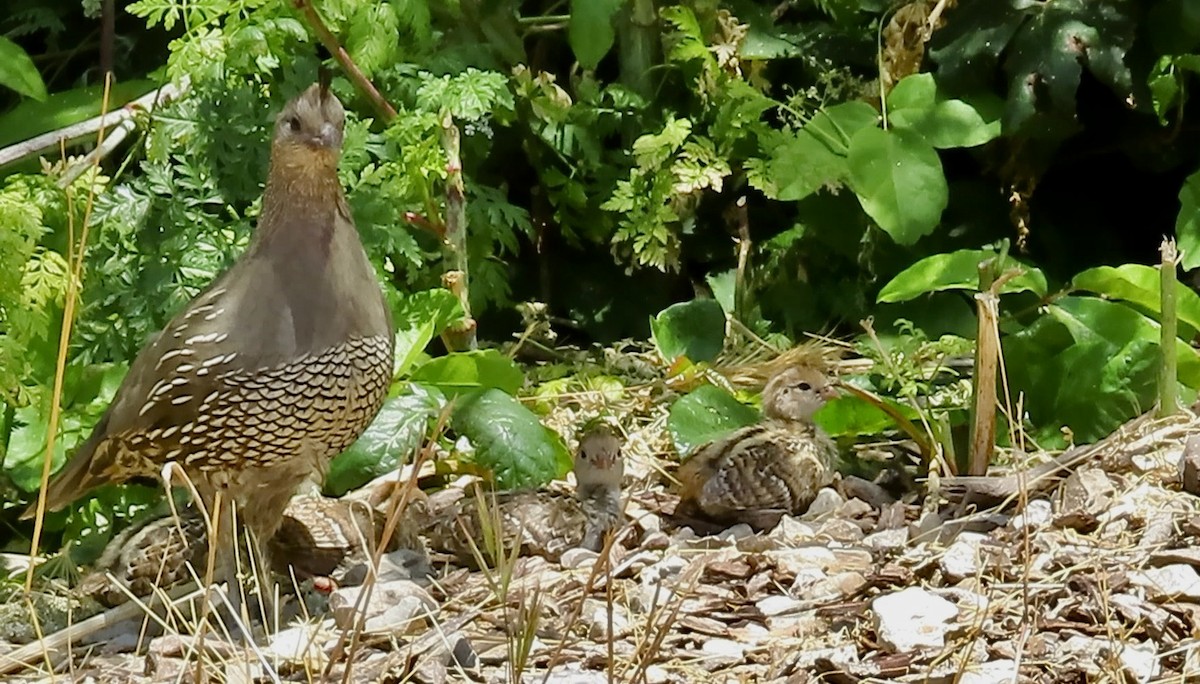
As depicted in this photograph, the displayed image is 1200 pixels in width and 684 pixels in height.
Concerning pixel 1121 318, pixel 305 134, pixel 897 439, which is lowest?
pixel 897 439

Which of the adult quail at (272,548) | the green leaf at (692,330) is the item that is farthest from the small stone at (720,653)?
the green leaf at (692,330)

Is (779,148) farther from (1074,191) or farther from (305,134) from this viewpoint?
(305,134)

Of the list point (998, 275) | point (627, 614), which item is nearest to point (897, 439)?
point (998, 275)

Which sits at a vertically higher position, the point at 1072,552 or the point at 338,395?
the point at 338,395

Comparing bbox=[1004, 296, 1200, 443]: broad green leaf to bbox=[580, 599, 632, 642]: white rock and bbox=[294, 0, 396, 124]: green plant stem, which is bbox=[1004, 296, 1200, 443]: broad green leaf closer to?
bbox=[580, 599, 632, 642]: white rock

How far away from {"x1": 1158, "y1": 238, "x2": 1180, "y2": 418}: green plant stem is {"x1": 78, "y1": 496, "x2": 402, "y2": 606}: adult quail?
65.5 inches

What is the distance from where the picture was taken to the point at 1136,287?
149 inches

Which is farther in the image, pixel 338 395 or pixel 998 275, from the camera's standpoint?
→ pixel 998 275

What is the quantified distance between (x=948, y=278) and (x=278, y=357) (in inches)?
69.6

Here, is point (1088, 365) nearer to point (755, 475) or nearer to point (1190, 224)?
point (1190, 224)

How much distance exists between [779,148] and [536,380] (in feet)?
3.16

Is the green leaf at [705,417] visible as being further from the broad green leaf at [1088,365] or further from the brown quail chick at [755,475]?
the broad green leaf at [1088,365]

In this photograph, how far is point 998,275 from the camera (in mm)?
3525

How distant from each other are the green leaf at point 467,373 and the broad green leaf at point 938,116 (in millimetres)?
1397
